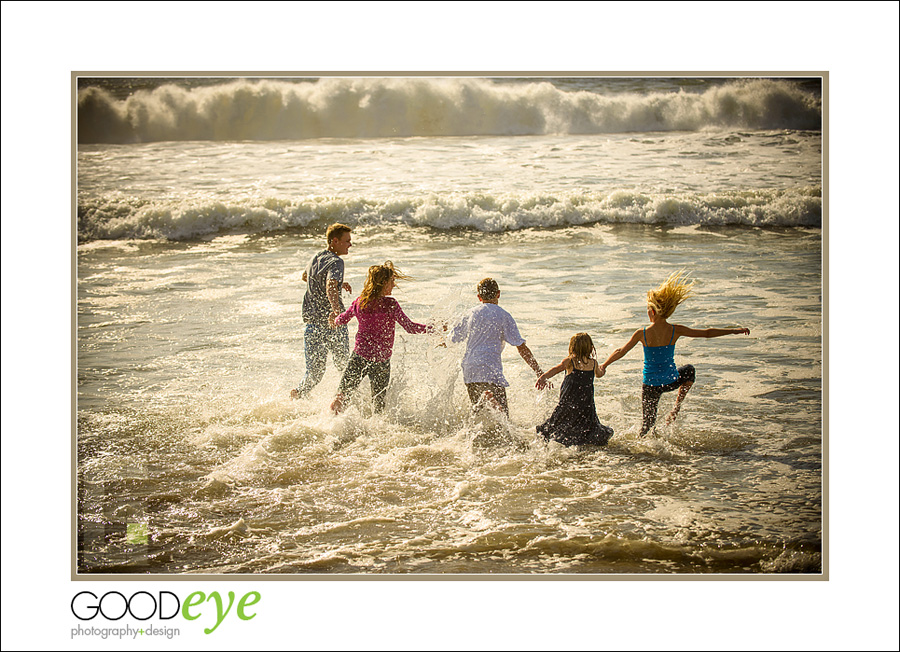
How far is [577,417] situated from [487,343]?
677 millimetres

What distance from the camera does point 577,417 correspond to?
14.3ft

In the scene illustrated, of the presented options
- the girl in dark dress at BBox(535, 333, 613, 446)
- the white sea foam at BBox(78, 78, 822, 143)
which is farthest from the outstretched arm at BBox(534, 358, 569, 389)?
the white sea foam at BBox(78, 78, 822, 143)

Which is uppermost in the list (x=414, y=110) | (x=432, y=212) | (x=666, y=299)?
(x=414, y=110)

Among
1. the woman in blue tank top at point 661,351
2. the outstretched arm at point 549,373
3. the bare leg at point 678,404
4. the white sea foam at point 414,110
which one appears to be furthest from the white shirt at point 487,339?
the white sea foam at point 414,110

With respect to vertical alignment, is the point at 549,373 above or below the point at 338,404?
above

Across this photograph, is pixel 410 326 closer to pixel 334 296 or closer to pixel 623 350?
pixel 334 296

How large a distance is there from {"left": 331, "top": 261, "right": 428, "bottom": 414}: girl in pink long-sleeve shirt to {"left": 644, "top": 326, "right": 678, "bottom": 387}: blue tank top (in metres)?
1.36

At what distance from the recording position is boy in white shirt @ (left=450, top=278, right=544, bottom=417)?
4.43 metres

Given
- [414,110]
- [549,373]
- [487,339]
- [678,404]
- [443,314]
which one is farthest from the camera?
[414,110]

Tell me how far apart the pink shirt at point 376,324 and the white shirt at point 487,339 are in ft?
1.05

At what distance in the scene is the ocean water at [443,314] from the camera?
12.7 ft

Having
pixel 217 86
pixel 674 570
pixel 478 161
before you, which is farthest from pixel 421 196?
pixel 674 570

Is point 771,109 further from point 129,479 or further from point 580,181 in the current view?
point 129,479

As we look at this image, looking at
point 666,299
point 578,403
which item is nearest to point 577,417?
point 578,403
